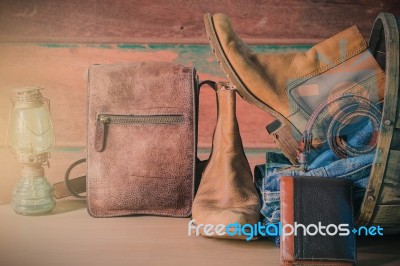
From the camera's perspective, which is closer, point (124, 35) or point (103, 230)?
point (103, 230)

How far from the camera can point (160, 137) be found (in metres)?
1.24

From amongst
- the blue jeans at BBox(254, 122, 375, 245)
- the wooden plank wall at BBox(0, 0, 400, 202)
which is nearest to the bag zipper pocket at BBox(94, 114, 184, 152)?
the blue jeans at BBox(254, 122, 375, 245)

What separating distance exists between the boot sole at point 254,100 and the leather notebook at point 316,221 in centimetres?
16

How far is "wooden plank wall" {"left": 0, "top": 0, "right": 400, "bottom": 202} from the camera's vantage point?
160 cm

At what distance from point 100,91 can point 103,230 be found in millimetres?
309

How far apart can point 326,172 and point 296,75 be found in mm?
242

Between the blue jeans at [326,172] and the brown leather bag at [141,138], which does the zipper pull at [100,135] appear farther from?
the blue jeans at [326,172]

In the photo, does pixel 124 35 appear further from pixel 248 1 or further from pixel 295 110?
pixel 295 110

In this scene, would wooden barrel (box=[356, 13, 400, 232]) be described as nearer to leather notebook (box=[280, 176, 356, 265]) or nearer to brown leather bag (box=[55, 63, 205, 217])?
leather notebook (box=[280, 176, 356, 265])

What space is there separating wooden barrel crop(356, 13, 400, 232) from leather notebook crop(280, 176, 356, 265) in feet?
0.15

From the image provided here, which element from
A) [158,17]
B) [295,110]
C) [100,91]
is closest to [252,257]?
[295,110]

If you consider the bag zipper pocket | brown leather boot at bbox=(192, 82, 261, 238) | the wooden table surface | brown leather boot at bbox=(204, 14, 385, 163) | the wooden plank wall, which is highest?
the wooden plank wall

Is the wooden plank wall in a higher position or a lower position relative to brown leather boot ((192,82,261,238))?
higher

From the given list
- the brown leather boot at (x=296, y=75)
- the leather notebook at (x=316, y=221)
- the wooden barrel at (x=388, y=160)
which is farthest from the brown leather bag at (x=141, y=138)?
the wooden barrel at (x=388, y=160)
